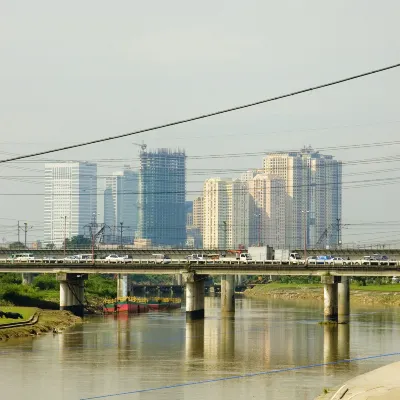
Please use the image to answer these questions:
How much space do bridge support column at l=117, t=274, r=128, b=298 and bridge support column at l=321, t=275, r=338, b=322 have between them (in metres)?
60.9

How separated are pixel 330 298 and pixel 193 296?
18.2 metres

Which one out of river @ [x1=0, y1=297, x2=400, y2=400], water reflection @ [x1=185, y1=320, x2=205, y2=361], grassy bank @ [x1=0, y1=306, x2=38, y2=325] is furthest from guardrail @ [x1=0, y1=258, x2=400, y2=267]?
grassy bank @ [x1=0, y1=306, x2=38, y2=325]

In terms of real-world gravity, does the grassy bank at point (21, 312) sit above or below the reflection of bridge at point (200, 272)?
below

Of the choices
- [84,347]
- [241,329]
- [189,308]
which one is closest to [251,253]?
[189,308]

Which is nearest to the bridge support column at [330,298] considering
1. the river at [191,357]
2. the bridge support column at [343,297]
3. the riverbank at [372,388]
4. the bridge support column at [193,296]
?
the river at [191,357]

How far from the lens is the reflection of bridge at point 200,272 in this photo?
395 ft

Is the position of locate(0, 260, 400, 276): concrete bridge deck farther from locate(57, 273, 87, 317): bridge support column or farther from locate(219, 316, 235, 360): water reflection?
locate(219, 316, 235, 360): water reflection

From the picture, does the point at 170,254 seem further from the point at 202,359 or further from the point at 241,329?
the point at 202,359

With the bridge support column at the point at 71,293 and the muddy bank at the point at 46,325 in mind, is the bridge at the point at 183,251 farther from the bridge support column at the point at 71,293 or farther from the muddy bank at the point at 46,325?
the muddy bank at the point at 46,325

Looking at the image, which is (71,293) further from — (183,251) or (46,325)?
(183,251)

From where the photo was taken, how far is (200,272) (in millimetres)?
128250

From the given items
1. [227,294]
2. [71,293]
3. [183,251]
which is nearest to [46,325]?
[71,293]

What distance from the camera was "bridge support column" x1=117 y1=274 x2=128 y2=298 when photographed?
575ft

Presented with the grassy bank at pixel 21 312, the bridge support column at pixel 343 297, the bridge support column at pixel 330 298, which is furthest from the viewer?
the bridge support column at pixel 343 297
